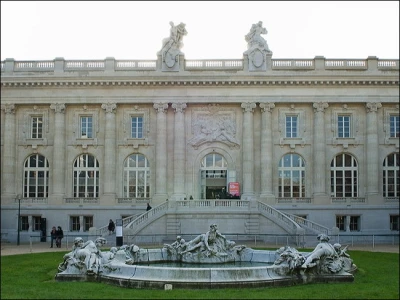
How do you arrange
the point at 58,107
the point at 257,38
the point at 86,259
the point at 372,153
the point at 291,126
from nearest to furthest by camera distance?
the point at 86,259 < the point at 372,153 < the point at 58,107 < the point at 257,38 < the point at 291,126

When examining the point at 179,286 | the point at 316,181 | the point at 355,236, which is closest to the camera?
the point at 179,286

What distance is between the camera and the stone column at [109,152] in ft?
194

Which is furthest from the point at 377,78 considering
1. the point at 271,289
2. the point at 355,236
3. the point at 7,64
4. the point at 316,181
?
the point at 271,289

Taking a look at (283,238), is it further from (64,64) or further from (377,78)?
(64,64)

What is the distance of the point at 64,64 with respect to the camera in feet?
197

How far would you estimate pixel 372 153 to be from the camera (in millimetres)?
58750

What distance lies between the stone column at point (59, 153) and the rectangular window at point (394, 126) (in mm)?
29774

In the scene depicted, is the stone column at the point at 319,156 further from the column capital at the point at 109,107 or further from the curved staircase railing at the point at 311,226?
the column capital at the point at 109,107

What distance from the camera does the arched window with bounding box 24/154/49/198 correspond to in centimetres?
6019

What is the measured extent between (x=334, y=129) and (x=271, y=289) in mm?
39461

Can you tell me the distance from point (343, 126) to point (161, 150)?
16685mm

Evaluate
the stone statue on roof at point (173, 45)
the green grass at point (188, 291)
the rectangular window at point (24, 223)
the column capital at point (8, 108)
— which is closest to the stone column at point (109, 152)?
the stone statue on roof at point (173, 45)

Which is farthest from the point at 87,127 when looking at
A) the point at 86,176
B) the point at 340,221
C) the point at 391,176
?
the point at 391,176

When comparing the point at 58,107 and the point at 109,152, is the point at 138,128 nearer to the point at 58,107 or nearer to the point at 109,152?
the point at 109,152
